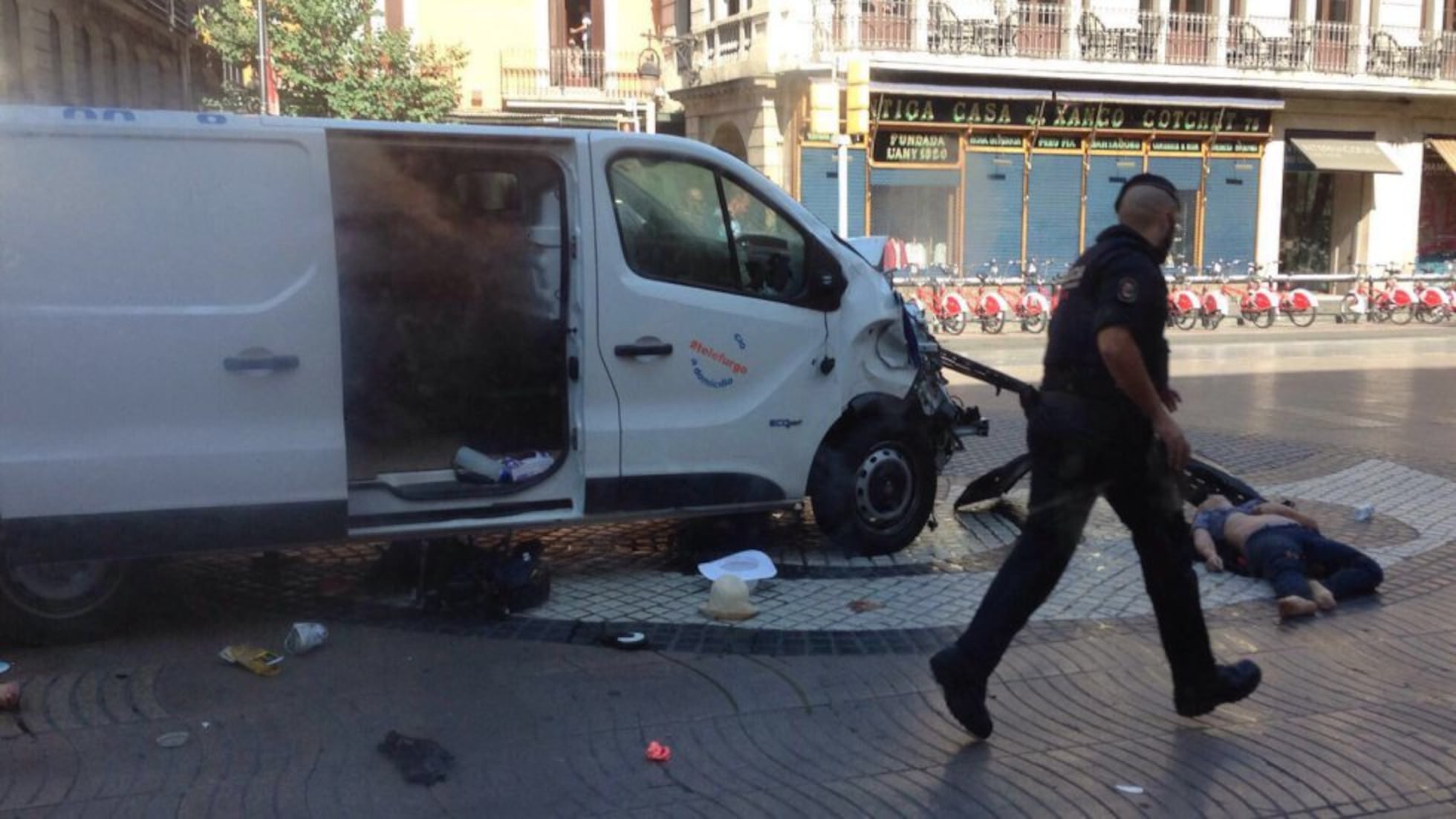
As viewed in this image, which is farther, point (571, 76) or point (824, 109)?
point (571, 76)

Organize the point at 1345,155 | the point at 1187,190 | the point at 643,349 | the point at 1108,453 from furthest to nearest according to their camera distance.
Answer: the point at 1345,155, the point at 1187,190, the point at 643,349, the point at 1108,453

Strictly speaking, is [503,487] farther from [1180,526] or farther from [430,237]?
[1180,526]

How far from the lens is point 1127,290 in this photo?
423cm

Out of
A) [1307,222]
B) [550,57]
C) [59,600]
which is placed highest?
[550,57]

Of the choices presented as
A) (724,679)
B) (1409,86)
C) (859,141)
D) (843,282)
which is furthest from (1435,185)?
(724,679)

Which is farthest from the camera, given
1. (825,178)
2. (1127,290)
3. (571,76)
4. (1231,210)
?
(571,76)

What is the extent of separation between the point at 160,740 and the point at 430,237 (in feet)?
9.79

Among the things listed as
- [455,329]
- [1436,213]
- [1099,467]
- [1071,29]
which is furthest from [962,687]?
[1436,213]

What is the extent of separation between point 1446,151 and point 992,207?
11704 millimetres

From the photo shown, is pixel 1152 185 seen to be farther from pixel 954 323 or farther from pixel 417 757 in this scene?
pixel 954 323

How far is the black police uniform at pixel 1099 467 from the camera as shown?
431cm

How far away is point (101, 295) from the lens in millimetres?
5168

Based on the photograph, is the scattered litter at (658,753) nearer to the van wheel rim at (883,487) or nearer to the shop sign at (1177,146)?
the van wheel rim at (883,487)

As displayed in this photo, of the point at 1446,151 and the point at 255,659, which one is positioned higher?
the point at 1446,151
